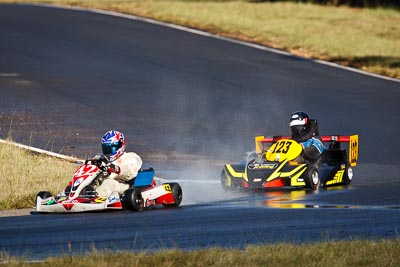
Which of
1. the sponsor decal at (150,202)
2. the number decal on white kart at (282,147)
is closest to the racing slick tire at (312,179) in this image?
the number decal on white kart at (282,147)

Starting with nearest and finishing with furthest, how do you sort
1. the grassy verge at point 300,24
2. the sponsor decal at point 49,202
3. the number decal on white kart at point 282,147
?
the sponsor decal at point 49,202
the number decal on white kart at point 282,147
the grassy verge at point 300,24

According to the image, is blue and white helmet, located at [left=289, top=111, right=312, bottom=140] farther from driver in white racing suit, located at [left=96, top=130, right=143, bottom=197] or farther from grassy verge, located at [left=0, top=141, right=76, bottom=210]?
driver in white racing suit, located at [left=96, top=130, right=143, bottom=197]

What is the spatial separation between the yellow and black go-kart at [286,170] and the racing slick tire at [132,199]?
3.34 m

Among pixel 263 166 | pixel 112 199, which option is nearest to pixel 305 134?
pixel 263 166

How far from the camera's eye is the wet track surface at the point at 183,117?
37.5 ft

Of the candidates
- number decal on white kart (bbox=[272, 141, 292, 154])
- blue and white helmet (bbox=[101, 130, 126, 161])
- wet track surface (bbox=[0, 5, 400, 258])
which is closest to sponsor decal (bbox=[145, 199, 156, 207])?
wet track surface (bbox=[0, 5, 400, 258])

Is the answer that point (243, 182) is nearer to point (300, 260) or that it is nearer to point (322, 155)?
point (322, 155)

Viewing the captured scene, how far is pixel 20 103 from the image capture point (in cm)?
2503

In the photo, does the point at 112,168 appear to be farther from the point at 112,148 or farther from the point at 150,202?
the point at 150,202

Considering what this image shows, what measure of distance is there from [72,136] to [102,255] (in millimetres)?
13037

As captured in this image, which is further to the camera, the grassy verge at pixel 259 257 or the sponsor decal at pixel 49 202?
the sponsor decal at pixel 49 202

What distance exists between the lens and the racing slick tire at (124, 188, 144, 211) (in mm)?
13516

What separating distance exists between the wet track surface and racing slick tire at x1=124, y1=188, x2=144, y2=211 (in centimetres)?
23

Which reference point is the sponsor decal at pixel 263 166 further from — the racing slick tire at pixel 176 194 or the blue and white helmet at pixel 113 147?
the blue and white helmet at pixel 113 147
